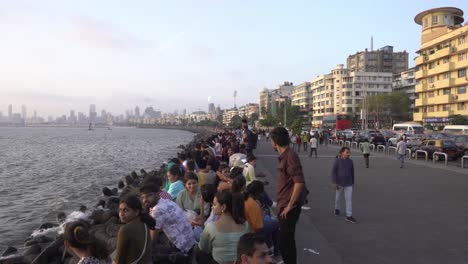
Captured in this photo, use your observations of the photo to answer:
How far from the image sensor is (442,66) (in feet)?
178

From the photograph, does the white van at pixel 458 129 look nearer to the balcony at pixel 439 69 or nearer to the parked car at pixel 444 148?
the parked car at pixel 444 148

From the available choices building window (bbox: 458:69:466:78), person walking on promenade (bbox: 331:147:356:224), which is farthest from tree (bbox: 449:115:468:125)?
person walking on promenade (bbox: 331:147:356:224)

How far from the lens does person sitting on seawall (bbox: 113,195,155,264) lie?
3.77 meters

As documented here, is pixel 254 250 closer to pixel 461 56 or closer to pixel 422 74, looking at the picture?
pixel 461 56

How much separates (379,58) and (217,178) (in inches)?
4569

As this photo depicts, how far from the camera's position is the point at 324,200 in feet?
35.3

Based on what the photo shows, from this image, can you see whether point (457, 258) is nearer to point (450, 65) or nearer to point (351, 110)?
point (450, 65)

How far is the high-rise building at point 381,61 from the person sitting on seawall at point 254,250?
380ft

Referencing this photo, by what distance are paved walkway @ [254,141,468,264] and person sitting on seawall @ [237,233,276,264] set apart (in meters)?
3.34

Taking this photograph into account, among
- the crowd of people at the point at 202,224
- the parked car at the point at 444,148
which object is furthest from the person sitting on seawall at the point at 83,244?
the parked car at the point at 444,148

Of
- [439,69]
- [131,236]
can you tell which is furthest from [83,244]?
[439,69]

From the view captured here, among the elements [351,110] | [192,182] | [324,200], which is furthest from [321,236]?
[351,110]

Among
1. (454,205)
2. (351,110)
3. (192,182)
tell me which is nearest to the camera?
(192,182)

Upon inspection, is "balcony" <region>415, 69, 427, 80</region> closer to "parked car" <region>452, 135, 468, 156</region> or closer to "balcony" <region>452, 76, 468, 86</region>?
"balcony" <region>452, 76, 468, 86</region>
